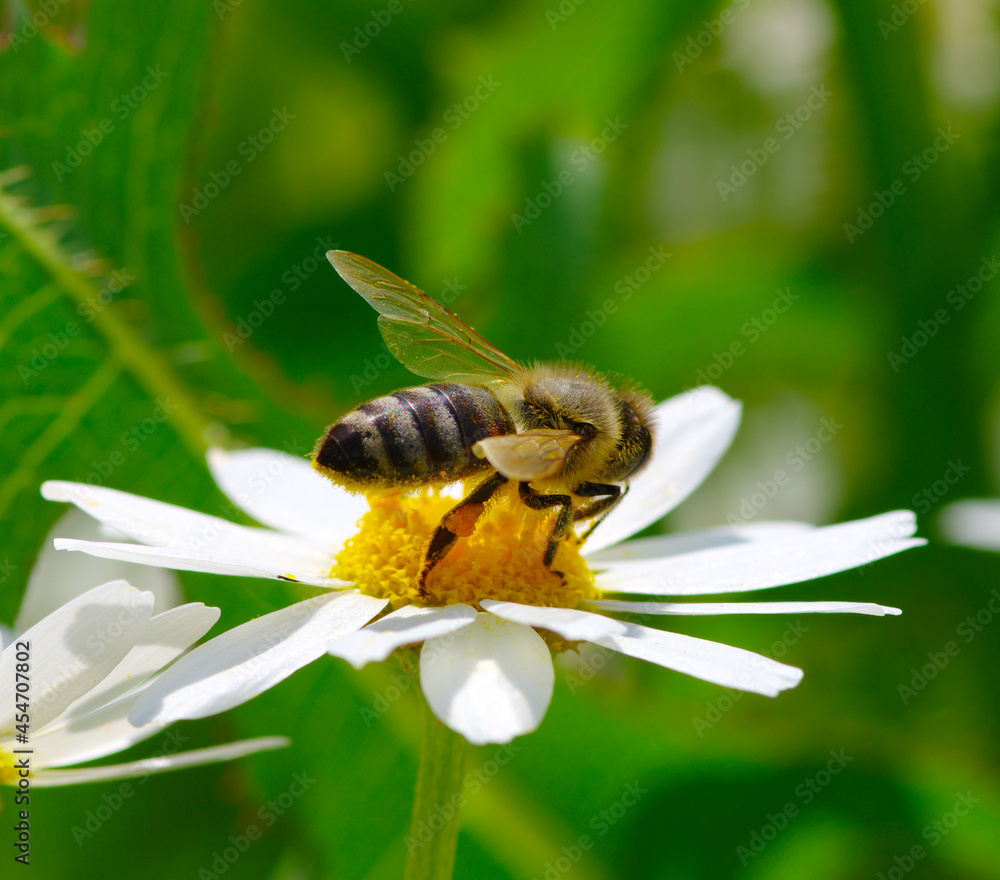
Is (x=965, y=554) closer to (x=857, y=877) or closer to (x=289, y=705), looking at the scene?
(x=857, y=877)

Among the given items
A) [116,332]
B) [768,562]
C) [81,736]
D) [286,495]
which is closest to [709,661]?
[768,562]

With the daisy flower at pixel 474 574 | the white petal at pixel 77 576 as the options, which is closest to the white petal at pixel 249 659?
the daisy flower at pixel 474 574

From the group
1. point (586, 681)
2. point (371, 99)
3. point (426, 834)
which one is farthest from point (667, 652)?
point (371, 99)

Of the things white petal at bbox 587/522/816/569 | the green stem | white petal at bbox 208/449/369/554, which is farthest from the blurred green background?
white petal at bbox 587/522/816/569

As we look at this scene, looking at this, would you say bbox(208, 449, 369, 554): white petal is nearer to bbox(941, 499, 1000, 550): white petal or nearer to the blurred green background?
the blurred green background

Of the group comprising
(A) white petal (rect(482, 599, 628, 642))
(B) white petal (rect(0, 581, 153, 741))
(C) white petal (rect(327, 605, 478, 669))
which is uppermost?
(B) white petal (rect(0, 581, 153, 741))

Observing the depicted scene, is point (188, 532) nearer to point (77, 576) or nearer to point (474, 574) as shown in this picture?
point (474, 574)
